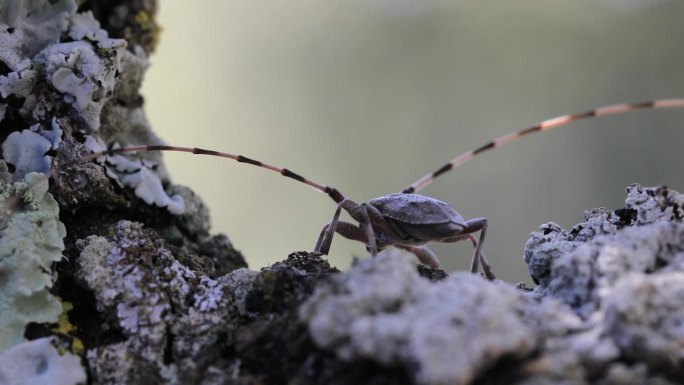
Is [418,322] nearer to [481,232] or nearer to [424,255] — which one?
[481,232]

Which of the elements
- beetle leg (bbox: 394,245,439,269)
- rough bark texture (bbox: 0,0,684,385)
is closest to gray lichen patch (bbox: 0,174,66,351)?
rough bark texture (bbox: 0,0,684,385)

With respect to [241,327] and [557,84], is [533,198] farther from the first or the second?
[241,327]

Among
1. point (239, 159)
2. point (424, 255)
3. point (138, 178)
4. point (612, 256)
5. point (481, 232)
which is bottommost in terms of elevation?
point (612, 256)

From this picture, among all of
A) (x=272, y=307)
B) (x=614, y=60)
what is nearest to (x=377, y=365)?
(x=272, y=307)

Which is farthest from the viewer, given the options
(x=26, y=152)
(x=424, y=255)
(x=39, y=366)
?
(x=424, y=255)

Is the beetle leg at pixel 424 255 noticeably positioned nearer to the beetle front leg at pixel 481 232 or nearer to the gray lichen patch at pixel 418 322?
the beetle front leg at pixel 481 232

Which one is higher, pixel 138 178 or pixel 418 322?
pixel 138 178

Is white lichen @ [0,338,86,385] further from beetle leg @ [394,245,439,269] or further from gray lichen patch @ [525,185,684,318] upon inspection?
beetle leg @ [394,245,439,269]

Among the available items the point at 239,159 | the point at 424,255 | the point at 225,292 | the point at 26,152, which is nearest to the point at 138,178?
the point at 26,152
